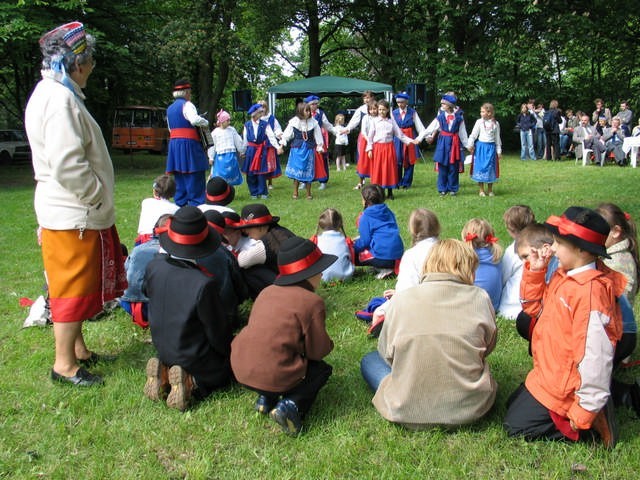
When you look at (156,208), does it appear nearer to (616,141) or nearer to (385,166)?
(385,166)

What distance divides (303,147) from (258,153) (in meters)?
0.90

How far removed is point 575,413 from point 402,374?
0.83 metres

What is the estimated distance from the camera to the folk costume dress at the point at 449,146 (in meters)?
10.7

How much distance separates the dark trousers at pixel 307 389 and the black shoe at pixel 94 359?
1.48m

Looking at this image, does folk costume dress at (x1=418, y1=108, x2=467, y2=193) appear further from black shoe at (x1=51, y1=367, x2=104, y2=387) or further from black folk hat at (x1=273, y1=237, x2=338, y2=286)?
black shoe at (x1=51, y1=367, x2=104, y2=387)

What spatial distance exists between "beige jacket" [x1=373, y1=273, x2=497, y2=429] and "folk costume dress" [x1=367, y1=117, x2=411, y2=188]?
24.9ft

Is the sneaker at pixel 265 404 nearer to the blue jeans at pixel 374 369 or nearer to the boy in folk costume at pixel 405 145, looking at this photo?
the blue jeans at pixel 374 369

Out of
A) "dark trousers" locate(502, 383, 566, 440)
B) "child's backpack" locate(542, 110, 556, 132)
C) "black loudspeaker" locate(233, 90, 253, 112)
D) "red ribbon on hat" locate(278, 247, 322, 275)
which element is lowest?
"dark trousers" locate(502, 383, 566, 440)

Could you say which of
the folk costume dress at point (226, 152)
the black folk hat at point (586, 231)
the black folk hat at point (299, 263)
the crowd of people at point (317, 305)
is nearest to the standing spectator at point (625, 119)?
the folk costume dress at point (226, 152)

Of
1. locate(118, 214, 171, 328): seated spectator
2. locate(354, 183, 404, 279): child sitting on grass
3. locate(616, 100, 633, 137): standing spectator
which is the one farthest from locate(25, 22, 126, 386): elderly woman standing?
locate(616, 100, 633, 137): standing spectator

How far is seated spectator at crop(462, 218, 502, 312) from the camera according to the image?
14.7 feet

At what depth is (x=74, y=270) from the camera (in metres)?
3.54

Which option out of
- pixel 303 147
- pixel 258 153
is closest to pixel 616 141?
pixel 303 147

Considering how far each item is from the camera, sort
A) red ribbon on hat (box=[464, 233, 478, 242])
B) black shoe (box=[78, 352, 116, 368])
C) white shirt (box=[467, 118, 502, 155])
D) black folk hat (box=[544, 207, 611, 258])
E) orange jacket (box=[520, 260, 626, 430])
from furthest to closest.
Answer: white shirt (box=[467, 118, 502, 155])
red ribbon on hat (box=[464, 233, 478, 242])
black shoe (box=[78, 352, 116, 368])
black folk hat (box=[544, 207, 611, 258])
orange jacket (box=[520, 260, 626, 430])
